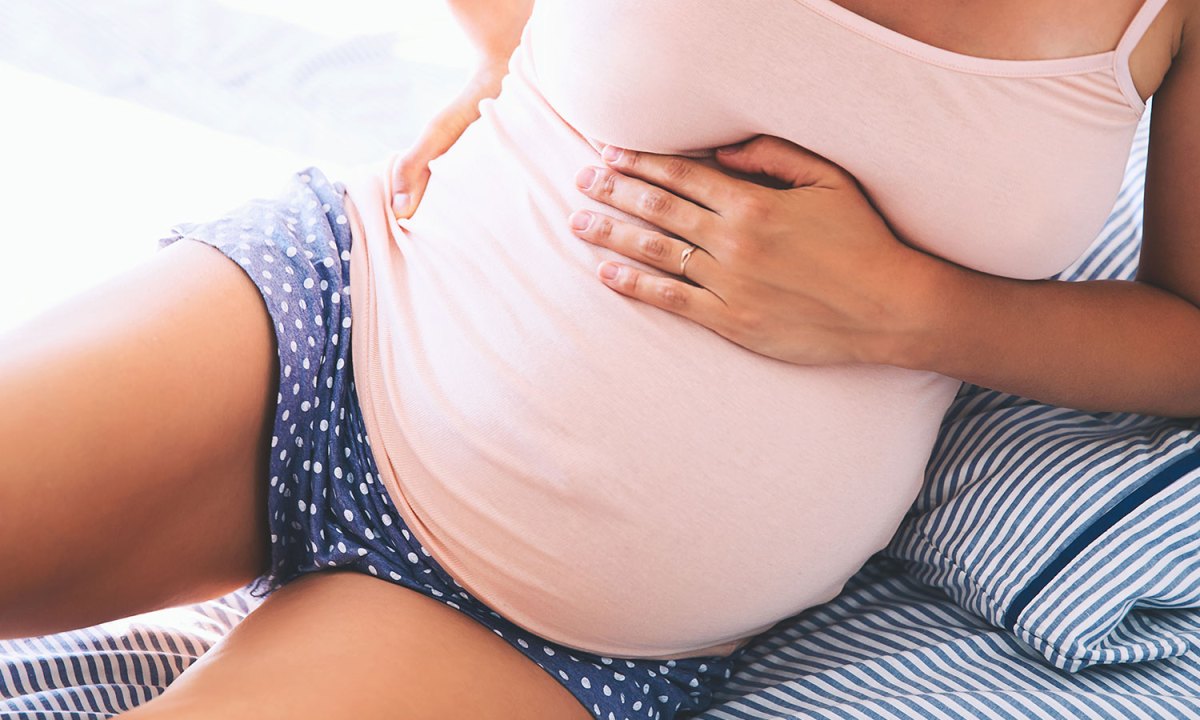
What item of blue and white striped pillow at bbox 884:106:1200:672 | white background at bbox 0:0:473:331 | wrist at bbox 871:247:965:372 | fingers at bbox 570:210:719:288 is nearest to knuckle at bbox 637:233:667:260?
fingers at bbox 570:210:719:288

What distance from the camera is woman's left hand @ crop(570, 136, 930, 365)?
796 millimetres

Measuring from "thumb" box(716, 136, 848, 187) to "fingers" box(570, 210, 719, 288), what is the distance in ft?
0.27

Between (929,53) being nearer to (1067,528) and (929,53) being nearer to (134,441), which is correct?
(1067,528)

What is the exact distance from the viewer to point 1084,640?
2.90 ft

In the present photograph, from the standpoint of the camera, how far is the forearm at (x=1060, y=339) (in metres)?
0.83

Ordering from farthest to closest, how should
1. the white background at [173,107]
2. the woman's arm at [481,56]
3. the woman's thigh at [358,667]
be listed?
the white background at [173,107] → the woman's arm at [481,56] → the woman's thigh at [358,667]

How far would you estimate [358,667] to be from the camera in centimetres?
72

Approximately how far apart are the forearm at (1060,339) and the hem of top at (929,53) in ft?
0.52

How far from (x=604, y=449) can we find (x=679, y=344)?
0.10 m

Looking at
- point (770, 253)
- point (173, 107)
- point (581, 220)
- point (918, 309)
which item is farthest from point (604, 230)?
point (173, 107)

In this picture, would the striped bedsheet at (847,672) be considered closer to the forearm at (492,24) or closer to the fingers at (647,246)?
the fingers at (647,246)

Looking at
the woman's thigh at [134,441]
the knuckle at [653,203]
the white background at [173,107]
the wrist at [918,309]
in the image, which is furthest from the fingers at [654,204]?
the white background at [173,107]

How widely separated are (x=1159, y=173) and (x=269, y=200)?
2.47ft

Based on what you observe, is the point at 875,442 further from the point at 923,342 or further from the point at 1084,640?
the point at 1084,640
